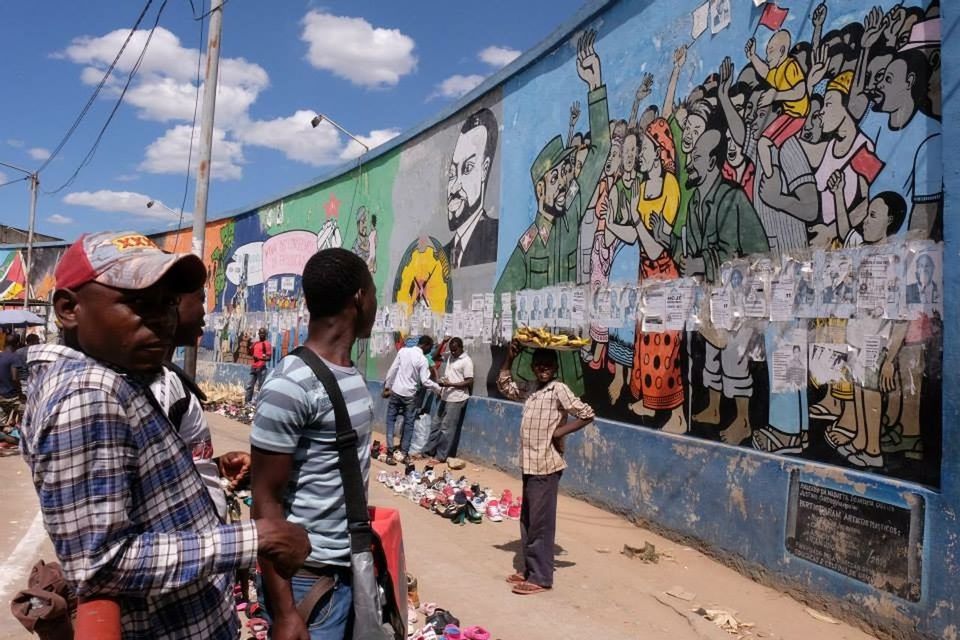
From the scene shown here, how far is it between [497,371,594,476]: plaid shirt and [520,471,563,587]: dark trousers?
0.29ft

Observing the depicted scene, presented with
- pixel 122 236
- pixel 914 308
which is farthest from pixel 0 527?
pixel 914 308

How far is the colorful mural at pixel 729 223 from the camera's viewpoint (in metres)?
5.11

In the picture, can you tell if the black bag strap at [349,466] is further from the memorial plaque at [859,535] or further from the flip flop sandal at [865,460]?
the flip flop sandal at [865,460]

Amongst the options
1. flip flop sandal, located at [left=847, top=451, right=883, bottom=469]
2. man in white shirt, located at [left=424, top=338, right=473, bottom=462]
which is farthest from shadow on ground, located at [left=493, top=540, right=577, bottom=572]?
man in white shirt, located at [left=424, top=338, right=473, bottom=462]

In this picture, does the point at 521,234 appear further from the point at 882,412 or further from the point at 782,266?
the point at 882,412

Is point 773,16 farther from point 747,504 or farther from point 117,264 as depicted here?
point 117,264

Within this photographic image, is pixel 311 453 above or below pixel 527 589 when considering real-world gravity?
above

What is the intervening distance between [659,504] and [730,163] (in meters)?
3.27

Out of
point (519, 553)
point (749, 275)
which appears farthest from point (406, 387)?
point (749, 275)

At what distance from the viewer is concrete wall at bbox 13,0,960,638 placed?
4.91 m

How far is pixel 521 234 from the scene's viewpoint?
10.3m

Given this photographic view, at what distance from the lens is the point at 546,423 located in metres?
5.62

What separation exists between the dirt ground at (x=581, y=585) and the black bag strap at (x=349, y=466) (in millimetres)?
2934

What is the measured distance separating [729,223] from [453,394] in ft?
18.0
